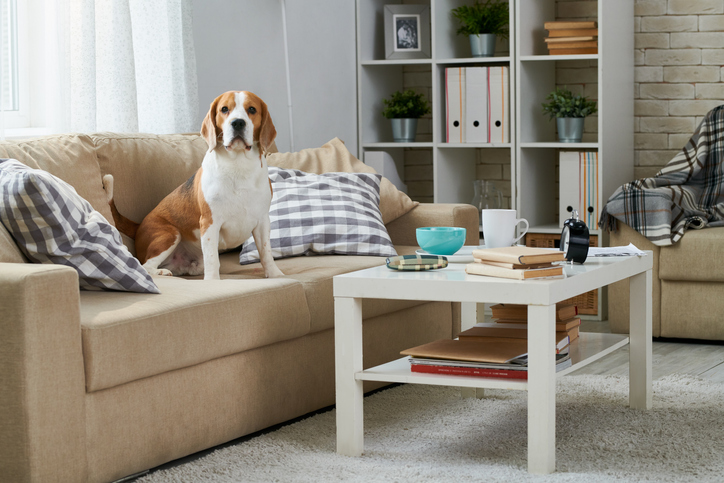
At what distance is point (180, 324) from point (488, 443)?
80 cm

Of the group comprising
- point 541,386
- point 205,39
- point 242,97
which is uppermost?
point 205,39

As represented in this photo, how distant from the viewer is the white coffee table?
1.94 m

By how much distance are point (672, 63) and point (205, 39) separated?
2.17 metres

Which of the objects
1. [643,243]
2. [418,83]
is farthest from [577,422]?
[418,83]

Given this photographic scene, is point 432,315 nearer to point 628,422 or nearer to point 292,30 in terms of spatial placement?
point 628,422

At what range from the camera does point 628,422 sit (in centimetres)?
245

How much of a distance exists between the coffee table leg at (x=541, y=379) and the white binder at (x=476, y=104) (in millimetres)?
2577

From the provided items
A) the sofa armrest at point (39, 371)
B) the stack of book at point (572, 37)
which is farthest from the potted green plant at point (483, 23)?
the sofa armrest at point (39, 371)

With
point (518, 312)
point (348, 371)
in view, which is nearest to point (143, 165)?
point (348, 371)

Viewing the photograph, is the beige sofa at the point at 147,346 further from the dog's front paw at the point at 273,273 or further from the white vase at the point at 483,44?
the white vase at the point at 483,44

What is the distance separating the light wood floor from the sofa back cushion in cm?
146

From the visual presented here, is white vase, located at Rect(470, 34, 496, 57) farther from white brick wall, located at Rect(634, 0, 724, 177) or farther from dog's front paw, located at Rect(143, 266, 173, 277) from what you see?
dog's front paw, located at Rect(143, 266, 173, 277)

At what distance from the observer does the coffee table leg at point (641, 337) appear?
255cm

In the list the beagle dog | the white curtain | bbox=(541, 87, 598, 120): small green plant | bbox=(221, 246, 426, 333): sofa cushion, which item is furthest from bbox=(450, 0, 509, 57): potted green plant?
the beagle dog
